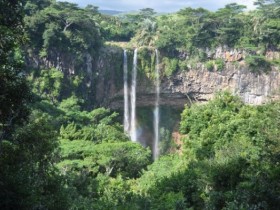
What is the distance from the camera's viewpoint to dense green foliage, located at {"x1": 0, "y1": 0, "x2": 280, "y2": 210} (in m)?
6.78

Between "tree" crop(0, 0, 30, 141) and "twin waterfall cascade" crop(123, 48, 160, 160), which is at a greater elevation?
"tree" crop(0, 0, 30, 141)

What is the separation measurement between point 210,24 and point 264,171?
71.8 ft

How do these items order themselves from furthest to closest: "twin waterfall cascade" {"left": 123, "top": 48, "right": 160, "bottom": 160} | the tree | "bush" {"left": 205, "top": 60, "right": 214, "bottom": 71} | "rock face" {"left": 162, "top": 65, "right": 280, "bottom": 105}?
"twin waterfall cascade" {"left": 123, "top": 48, "right": 160, "bottom": 160} → "bush" {"left": 205, "top": 60, "right": 214, "bottom": 71} → "rock face" {"left": 162, "top": 65, "right": 280, "bottom": 105} → the tree

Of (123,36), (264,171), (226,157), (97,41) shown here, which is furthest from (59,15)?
(264,171)

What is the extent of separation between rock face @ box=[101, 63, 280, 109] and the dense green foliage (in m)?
0.83

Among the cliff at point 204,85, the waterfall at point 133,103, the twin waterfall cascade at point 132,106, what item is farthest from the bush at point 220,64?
the waterfall at point 133,103

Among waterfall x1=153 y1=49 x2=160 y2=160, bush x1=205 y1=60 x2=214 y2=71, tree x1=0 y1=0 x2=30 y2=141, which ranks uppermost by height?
tree x1=0 y1=0 x2=30 y2=141

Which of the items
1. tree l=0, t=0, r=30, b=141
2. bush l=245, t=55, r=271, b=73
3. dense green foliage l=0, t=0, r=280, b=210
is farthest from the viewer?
bush l=245, t=55, r=271, b=73

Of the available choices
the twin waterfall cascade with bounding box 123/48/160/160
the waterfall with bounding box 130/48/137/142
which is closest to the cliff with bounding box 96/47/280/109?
the twin waterfall cascade with bounding box 123/48/160/160

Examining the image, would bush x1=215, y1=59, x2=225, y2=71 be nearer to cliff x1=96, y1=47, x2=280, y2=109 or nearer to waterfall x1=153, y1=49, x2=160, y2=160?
cliff x1=96, y1=47, x2=280, y2=109

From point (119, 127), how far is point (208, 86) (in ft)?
27.3

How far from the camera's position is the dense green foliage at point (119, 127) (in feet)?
22.2

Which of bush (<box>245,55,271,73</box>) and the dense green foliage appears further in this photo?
bush (<box>245,55,271,73</box>)

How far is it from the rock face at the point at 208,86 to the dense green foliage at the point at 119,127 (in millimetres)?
832
